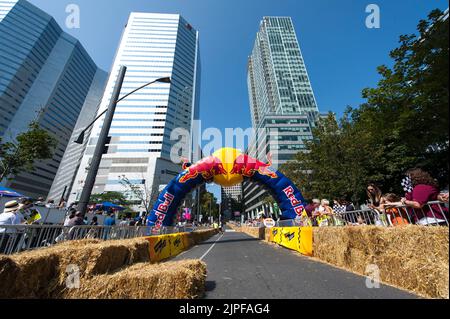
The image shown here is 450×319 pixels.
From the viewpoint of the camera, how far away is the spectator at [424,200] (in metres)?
3.33

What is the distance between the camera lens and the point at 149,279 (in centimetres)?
279

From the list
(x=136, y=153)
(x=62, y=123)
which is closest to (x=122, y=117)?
(x=136, y=153)

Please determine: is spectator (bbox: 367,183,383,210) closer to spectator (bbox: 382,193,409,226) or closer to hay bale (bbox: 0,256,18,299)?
spectator (bbox: 382,193,409,226)

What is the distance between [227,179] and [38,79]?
118 metres

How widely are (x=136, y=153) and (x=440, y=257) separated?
74.1m

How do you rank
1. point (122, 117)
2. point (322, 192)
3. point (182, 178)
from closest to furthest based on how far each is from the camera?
point (182, 178) → point (322, 192) → point (122, 117)

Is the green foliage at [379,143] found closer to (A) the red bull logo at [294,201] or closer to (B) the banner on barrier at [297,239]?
(A) the red bull logo at [294,201]

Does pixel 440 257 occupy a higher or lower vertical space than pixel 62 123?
lower

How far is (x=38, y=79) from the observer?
87.4 metres

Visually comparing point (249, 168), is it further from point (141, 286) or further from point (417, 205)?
point (141, 286)

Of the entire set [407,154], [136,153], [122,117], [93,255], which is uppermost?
[122,117]

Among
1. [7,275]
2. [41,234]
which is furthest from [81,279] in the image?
[41,234]

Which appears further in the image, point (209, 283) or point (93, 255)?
point (209, 283)
